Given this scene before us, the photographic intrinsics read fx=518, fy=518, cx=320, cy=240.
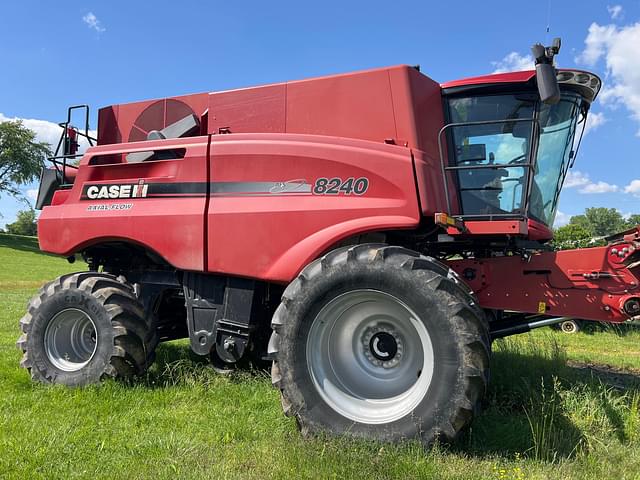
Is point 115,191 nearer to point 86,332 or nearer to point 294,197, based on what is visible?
point 86,332

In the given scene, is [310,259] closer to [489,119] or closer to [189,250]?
[189,250]

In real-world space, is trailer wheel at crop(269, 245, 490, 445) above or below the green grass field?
above

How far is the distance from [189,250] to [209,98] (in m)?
1.66

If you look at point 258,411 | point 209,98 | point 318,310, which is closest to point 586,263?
point 318,310

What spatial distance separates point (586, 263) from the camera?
4180 millimetres

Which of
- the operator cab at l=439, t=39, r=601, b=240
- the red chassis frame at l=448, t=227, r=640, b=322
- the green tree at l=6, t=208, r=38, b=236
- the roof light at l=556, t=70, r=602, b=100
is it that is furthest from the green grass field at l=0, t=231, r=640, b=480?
the green tree at l=6, t=208, r=38, b=236

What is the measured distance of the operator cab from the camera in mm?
4414

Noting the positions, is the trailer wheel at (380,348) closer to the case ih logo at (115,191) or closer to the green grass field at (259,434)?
the green grass field at (259,434)

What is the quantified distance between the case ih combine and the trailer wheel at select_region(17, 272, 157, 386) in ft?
0.07

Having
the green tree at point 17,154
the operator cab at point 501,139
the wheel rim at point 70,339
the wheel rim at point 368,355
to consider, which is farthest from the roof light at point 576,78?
the green tree at point 17,154

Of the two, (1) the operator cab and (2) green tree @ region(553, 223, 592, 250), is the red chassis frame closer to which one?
(1) the operator cab

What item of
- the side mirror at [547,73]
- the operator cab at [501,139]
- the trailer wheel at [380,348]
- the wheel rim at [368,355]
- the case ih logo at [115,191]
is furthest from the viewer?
the case ih logo at [115,191]

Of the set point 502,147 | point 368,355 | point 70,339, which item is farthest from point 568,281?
point 70,339

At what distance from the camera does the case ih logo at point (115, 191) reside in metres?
5.14
